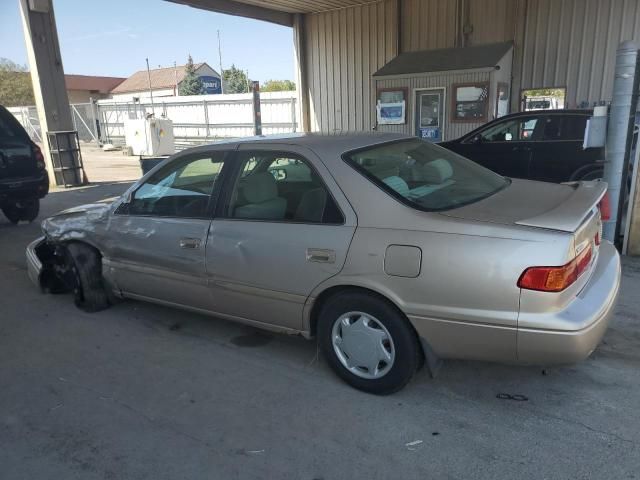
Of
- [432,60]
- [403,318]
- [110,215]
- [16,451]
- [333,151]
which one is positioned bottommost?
[16,451]

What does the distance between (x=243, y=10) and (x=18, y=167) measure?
759 cm

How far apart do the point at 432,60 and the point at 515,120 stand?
143 inches

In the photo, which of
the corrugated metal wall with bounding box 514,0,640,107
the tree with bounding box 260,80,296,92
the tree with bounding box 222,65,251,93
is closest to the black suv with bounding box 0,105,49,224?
the corrugated metal wall with bounding box 514,0,640,107

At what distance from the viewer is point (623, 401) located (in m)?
2.82

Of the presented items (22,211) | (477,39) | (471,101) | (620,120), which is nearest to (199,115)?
(477,39)

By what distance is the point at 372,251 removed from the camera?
9.00 feet

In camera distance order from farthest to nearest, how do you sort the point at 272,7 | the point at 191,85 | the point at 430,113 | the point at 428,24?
1. the point at 191,85
2. the point at 272,7
3. the point at 428,24
4. the point at 430,113

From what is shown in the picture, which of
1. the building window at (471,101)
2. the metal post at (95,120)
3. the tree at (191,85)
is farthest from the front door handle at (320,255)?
the tree at (191,85)

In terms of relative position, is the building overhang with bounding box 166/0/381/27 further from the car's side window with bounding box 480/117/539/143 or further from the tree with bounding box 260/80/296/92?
the tree with bounding box 260/80/296/92

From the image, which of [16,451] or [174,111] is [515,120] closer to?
[16,451]

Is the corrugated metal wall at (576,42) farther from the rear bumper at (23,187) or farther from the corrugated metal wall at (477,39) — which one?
the rear bumper at (23,187)

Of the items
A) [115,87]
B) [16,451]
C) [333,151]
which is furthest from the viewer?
[115,87]

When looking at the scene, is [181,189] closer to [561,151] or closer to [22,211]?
[22,211]

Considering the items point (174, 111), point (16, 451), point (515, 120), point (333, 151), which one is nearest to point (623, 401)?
point (333, 151)
